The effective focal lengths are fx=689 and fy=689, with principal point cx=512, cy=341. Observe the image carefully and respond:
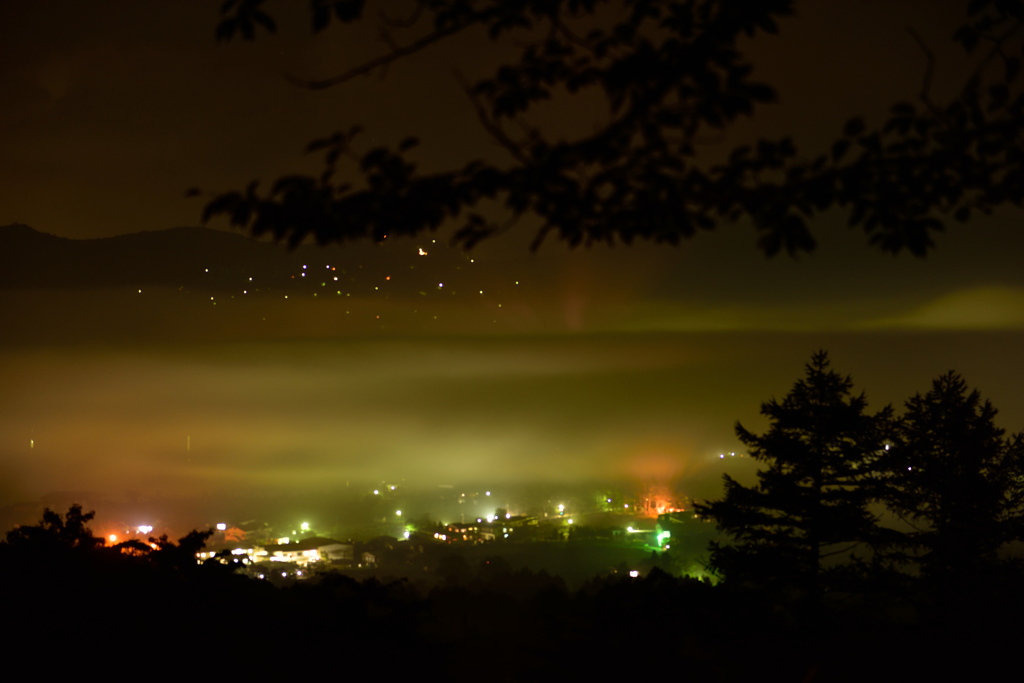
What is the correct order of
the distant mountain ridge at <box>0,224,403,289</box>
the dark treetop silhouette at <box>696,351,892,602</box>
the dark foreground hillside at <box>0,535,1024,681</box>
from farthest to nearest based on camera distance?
1. the distant mountain ridge at <box>0,224,403,289</box>
2. the dark treetop silhouette at <box>696,351,892,602</box>
3. the dark foreground hillside at <box>0,535,1024,681</box>

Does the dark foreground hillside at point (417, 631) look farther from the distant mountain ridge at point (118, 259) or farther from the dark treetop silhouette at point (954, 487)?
the distant mountain ridge at point (118, 259)

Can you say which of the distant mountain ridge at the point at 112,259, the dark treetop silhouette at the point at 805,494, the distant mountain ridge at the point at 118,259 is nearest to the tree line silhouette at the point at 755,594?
the dark treetop silhouette at the point at 805,494

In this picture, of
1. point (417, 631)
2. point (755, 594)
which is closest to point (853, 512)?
point (755, 594)

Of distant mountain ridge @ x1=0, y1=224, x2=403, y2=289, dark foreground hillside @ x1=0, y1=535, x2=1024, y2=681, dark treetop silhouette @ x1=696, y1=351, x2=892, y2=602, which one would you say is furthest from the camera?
distant mountain ridge @ x1=0, y1=224, x2=403, y2=289

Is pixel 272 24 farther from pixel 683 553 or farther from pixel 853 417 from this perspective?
pixel 683 553

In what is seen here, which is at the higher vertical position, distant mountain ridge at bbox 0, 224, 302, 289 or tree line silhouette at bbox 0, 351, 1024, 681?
distant mountain ridge at bbox 0, 224, 302, 289

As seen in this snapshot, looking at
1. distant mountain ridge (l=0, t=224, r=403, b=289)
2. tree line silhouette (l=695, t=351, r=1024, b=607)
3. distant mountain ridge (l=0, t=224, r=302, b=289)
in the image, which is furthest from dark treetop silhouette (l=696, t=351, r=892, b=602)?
distant mountain ridge (l=0, t=224, r=302, b=289)

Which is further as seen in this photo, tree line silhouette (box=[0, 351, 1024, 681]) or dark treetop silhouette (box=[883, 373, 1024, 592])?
dark treetop silhouette (box=[883, 373, 1024, 592])

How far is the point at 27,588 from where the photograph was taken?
31.7ft

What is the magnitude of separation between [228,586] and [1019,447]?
61.5ft

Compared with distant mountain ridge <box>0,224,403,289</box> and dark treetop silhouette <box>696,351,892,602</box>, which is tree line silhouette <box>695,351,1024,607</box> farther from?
distant mountain ridge <box>0,224,403,289</box>

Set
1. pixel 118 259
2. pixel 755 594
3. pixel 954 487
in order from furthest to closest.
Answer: pixel 118 259
pixel 954 487
pixel 755 594

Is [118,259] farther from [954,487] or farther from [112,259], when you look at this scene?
[954,487]

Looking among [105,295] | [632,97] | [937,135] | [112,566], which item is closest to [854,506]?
[937,135]
